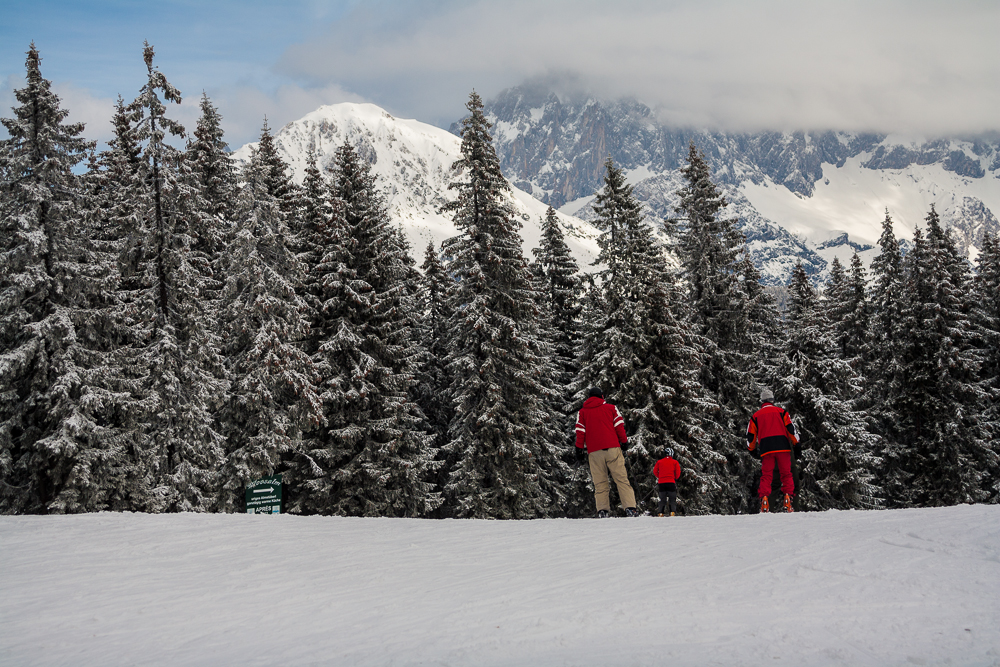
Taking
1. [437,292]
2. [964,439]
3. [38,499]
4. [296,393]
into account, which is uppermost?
[437,292]

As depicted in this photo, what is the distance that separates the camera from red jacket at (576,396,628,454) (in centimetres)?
1077

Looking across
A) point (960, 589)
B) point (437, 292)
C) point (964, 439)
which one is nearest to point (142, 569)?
point (960, 589)

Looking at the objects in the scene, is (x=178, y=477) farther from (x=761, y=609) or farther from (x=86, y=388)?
(x=761, y=609)

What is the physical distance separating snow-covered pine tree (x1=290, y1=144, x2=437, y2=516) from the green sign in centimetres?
202

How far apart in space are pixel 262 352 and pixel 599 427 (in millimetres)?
12921

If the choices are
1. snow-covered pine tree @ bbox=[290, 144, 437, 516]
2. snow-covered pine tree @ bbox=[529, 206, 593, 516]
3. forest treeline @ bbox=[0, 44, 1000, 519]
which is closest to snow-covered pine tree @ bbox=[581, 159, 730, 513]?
forest treeline @ bbox=[0, 44, 1000, 519]

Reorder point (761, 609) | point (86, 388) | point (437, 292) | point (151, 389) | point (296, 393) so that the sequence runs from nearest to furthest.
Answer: point (761, 609)
point (86, 388)
point (151, 389)
point (296, 393)
point (437, 292)

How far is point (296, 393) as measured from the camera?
69.6ft

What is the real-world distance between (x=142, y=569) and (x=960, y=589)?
705 centimetres

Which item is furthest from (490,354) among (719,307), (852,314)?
(852,314)

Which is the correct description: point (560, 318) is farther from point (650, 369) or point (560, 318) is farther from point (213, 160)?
point (213, 160)

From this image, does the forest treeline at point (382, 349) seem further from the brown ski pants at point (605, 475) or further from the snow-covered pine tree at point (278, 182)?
the brown ski pants at point (605, 475)

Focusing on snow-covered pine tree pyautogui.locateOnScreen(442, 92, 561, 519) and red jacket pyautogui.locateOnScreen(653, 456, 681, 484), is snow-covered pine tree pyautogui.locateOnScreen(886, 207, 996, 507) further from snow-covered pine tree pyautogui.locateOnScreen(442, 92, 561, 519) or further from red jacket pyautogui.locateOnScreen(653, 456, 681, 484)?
red jacket pyautogui.locateOnScreen(653, 456, 681, 484)

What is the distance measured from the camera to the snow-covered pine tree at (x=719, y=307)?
26.0 meters
